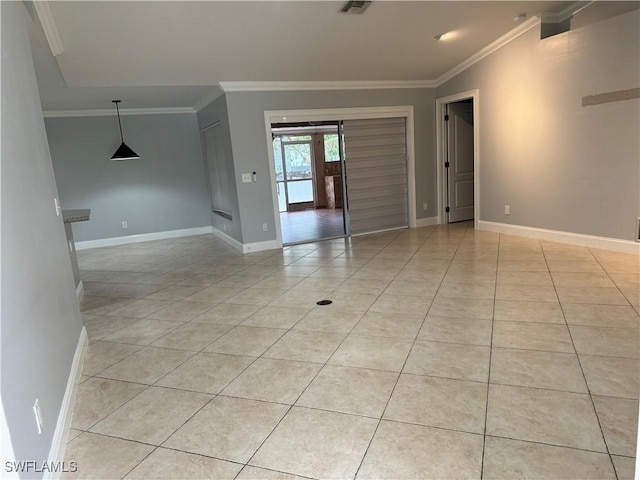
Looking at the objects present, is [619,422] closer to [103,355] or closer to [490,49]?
[103,355]

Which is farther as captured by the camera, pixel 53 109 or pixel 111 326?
pixel 53 109

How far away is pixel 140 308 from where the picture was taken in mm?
3939

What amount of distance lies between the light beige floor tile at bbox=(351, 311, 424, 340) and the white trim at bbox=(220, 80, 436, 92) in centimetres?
382

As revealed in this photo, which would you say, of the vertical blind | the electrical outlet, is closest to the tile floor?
the electrical outlet

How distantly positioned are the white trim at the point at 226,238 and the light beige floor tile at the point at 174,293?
1730mm

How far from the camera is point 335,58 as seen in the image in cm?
523

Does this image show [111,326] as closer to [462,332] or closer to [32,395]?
[32,395]

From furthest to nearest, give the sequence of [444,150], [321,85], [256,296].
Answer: [444,150], [321,85], [256,296]

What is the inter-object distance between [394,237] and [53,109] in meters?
6.00

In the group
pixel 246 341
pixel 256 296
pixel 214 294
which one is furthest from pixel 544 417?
pixel 214 294

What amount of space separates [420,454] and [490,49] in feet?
18.6

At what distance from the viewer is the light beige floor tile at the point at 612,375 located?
6.79 ft

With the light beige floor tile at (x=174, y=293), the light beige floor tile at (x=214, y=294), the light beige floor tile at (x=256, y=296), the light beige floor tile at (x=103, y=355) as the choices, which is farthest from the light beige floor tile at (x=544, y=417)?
the light beige floor tile at (x=174, y=293)

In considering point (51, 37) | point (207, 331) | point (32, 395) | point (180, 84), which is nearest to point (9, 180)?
point (32, 395)
